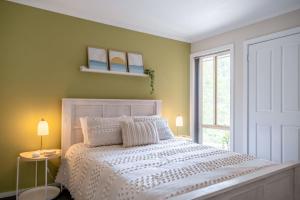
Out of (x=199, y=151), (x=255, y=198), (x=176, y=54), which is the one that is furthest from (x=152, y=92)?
(x=255, y=198)

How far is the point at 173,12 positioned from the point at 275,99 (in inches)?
74.2

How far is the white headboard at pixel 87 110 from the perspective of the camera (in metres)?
2.91

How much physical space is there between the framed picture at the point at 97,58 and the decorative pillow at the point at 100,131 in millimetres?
804

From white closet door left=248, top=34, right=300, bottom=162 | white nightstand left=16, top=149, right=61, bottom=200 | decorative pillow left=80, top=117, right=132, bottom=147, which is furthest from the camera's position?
white closet door left=248, top=34, right=300, bottom=162

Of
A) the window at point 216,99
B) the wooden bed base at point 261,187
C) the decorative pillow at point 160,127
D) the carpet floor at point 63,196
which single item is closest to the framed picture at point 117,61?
the decorative pillow at point 160,127

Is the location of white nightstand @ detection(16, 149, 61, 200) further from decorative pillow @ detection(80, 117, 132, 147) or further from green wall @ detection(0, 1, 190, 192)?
decorative pillow @ detection(80, 117, 132, 147)

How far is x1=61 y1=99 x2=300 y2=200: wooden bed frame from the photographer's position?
1.39 meters

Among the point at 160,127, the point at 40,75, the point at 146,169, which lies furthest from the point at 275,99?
the point at 40,75

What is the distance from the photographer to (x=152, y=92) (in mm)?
3834

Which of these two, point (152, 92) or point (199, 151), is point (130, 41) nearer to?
point (152, 92)

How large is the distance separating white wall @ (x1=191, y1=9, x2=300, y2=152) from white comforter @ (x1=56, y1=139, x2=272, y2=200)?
1.18 metres

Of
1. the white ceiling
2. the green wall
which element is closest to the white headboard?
the green wall

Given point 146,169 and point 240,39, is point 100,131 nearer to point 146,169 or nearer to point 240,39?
point 146,169

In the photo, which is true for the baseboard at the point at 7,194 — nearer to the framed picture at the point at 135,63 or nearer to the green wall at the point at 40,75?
the green wall at the point at 40,75
